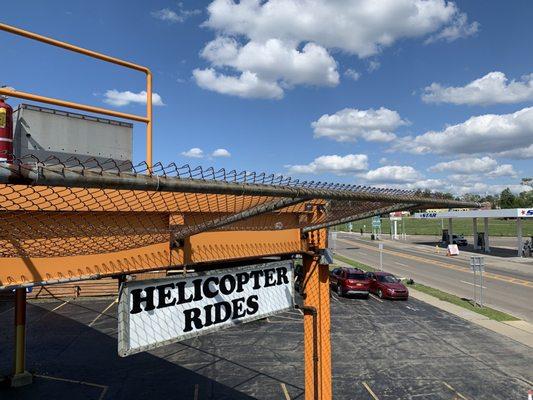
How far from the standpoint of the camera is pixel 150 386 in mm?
10312

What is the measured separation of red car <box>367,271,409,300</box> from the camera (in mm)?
20688

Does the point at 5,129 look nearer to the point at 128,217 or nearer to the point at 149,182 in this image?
the point at 128,217

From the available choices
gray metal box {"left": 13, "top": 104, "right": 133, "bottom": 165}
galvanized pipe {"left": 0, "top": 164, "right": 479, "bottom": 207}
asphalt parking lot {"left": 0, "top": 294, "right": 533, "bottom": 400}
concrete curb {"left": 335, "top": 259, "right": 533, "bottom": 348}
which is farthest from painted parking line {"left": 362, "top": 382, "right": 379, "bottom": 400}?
galvanized pipe {"left": 0, "top": 164, "right": 479, "bottom": 207}

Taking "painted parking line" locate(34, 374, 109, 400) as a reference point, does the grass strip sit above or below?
below


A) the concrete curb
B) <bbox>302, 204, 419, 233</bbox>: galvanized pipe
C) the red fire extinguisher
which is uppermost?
the red fire extinguisher

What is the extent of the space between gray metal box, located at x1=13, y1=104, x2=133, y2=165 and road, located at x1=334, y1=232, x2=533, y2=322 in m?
18.3

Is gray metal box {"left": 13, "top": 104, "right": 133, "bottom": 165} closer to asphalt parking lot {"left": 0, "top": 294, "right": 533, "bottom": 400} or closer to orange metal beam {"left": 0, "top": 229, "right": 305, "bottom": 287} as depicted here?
orange metal beam {"left": 0, "top": 229, "right": 305, "bottom": 287}

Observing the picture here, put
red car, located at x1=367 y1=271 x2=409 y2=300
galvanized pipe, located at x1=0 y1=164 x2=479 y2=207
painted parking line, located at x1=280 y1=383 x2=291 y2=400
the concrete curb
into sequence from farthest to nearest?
1. red car, located at x1=367 y1=271 x2=409 y2=300
2. the concrete curb
3. painted parking line, located at x1=280 y1=383 x2=291 y2=400
4. galvanized pipe, located at x1=0 y1=164 x2=479 y2=207

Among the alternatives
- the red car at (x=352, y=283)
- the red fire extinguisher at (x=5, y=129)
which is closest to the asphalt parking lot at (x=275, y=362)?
the red car at (x=352, y=283)

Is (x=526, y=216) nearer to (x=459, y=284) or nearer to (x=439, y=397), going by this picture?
(x=459, y=284)

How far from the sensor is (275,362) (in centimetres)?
1190

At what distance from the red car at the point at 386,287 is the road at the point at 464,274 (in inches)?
161

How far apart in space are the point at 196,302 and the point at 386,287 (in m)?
18.5

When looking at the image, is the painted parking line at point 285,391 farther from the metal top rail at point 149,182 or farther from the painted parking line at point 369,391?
the metal top rail at point 149,182
